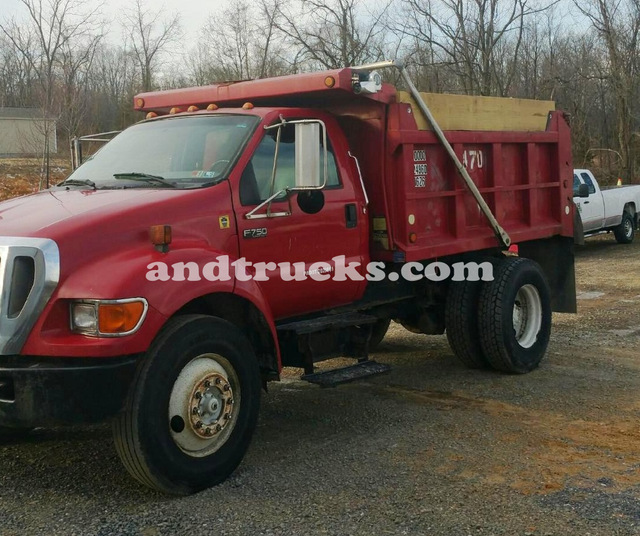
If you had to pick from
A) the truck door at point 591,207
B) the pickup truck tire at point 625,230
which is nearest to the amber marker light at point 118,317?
the truck door at point 591,207

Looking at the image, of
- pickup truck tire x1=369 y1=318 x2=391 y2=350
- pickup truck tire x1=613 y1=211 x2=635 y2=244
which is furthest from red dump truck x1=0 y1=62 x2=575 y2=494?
pickup truck tire x1=613 y1=211 x2=635 y2=244

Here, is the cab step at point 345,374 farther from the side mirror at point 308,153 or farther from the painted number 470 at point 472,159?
the painted number 470 at point 472,159

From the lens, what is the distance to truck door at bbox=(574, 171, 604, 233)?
17.4 metres

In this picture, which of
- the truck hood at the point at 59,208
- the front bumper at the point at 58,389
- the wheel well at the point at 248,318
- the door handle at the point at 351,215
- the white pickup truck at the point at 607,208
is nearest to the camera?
the front bumper at the point at 58,389

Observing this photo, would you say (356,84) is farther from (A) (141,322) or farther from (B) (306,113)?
(A) (141,322)

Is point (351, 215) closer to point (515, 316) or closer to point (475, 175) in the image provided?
point (475, 175)

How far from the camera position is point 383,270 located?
658 cm

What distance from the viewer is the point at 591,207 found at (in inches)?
697

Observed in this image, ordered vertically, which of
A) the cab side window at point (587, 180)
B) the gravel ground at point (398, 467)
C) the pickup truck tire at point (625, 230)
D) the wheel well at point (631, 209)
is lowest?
the gravel ground at point (398, 467)

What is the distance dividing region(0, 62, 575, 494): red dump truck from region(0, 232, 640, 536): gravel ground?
0.32 meters

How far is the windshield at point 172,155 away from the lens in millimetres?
5359

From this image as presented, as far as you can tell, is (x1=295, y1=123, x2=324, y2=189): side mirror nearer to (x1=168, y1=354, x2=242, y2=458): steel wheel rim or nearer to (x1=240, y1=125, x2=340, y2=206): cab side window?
(x1=240, y1=125, x2=340, y2=206): cab side window

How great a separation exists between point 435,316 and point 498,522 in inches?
139

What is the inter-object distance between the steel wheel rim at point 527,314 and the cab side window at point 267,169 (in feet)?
10.1
